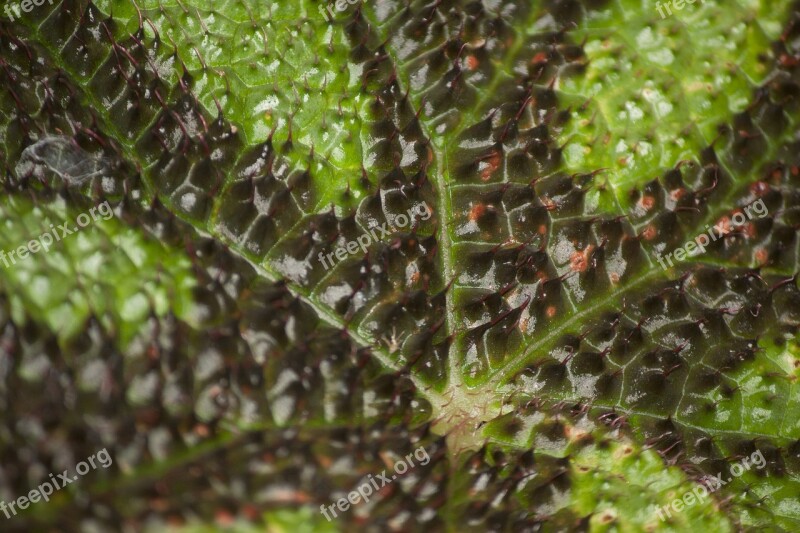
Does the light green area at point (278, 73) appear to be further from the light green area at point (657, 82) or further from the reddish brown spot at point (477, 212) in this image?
the light green area at point (657, 82)

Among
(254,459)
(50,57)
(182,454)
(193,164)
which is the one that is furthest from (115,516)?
(50,57)

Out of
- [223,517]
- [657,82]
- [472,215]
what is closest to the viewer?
[223,517]

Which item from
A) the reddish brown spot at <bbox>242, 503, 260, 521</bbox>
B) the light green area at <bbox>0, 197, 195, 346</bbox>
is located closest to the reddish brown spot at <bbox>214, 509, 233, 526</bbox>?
the reddish brown spot at <bbox>242, 503, 260, 521</bbox>

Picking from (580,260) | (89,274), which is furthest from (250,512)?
(580,260)

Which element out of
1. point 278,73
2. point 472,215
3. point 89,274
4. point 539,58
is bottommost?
point 472,215

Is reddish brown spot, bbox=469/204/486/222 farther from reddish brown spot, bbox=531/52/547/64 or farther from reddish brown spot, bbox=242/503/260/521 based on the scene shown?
reddish brown spot, bbox=242/503/260/521

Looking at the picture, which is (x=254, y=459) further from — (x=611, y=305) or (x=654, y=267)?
(x=654, y=267)

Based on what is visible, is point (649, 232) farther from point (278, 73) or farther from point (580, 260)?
point (278, 73)
